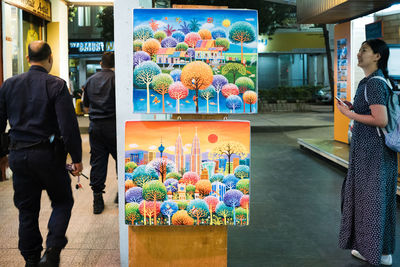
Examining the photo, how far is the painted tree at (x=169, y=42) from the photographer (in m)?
3.18

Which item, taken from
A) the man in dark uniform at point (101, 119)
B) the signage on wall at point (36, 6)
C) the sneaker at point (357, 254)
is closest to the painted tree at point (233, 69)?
the sneaker at point (357, 254)

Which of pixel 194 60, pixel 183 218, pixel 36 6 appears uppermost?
pixel 36 6

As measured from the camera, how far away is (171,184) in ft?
10.6

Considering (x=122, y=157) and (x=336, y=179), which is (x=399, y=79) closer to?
(x=336, y=179)

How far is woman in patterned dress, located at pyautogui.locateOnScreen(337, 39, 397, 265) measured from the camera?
404cm

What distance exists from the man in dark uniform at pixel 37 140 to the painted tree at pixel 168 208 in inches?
39.2

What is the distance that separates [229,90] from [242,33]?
0.40 metres

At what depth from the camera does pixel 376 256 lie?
4035 millimetres

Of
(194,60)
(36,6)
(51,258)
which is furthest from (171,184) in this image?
(36,6)

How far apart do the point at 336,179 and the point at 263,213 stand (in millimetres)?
2596

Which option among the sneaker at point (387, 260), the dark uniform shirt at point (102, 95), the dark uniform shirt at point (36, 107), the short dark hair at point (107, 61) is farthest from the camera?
the short dark hair at point (107, 61)

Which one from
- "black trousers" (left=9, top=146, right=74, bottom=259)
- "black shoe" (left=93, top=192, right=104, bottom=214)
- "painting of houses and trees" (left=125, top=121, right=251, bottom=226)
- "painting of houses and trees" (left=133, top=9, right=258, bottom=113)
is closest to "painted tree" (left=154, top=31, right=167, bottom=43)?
"painting of houses and trees" (left=133, top=9, right=258, bottom=113)

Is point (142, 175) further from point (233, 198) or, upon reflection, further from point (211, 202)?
point (233, 198)

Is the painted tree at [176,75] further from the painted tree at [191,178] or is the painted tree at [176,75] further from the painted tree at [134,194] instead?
the painted tree at [134,194]
